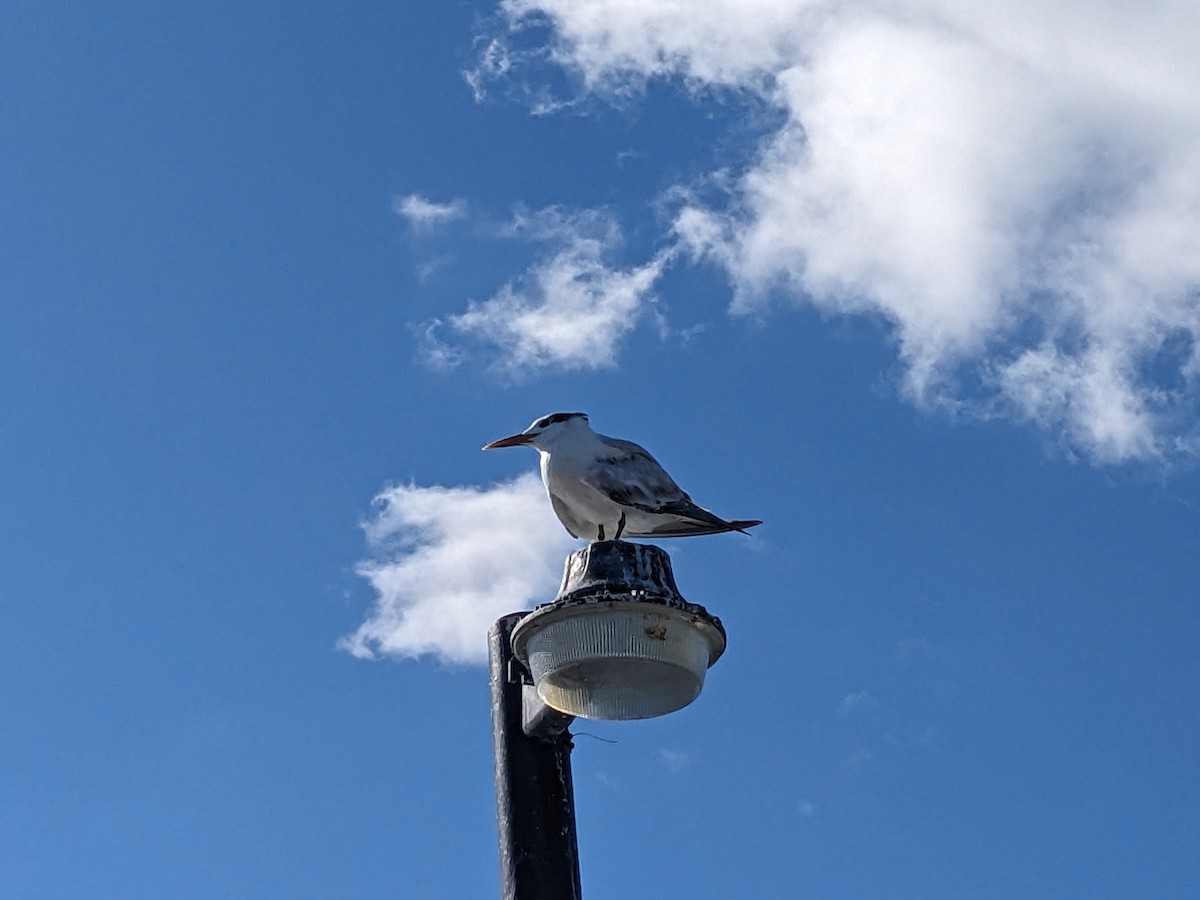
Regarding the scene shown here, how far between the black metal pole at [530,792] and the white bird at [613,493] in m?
1.08

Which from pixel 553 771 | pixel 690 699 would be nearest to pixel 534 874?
pixel 553 771

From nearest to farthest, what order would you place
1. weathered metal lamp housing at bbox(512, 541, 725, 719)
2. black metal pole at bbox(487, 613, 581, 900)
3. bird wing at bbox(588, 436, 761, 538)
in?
weathered metal lamp housing at bbox(512, 541, 725, 719) < black metal pole at bbox(487, 613, 581, 900) < bird wing at bbox(588, 436, 761, 538)

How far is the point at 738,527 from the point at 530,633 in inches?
73.3

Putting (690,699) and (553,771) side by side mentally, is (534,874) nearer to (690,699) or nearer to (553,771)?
(553,771)

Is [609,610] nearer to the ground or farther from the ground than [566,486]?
nearer to the ground

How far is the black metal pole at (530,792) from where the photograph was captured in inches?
165

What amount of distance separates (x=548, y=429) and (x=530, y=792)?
1.99 m

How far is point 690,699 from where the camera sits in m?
4.15

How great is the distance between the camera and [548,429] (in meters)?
5.99

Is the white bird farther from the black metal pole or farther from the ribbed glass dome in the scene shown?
the ribbed glass dome

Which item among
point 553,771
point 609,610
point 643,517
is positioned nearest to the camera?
point 609,610

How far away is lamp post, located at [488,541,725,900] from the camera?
13.1ft

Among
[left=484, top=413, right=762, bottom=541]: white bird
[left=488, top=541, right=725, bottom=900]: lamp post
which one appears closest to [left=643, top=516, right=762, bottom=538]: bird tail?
[left=484, top=413, right=762, bottom=541]: white bird

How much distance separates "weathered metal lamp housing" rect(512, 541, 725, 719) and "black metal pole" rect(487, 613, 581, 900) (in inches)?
8.9
